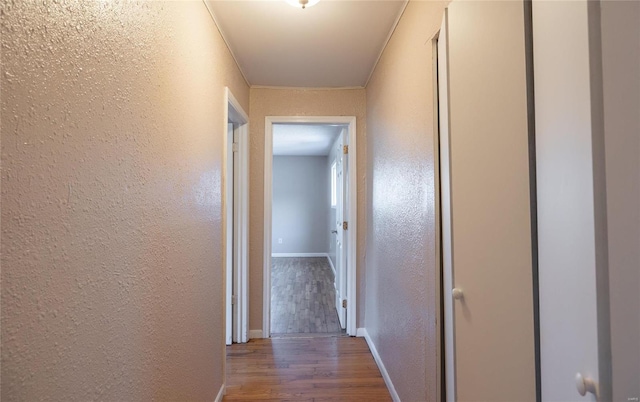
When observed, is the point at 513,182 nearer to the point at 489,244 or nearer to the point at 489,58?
the point at 489,244

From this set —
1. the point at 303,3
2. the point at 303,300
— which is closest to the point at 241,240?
the point at 303,300

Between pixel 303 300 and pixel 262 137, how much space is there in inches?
85.5

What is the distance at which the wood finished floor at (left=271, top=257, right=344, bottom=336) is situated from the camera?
294cm

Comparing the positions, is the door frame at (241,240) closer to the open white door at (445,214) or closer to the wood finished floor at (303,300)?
the wood finished floor at (303,300)

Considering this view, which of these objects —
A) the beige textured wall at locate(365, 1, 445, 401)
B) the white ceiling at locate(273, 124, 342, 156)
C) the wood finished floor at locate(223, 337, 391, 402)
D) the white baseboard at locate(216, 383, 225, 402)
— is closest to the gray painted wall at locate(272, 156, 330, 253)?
the white ceiling at locate(273, 124, 342, 156)

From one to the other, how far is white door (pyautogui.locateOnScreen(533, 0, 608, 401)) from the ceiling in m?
1.20

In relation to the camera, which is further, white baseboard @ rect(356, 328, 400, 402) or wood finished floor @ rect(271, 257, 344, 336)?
wood finished floor @ rect(271, 257, 344, 336)

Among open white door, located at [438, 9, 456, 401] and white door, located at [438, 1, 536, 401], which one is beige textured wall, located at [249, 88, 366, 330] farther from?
white door, located at [438, 1, 536, 401]

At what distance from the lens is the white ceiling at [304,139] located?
4398 mm

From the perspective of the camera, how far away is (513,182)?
0.71 meters

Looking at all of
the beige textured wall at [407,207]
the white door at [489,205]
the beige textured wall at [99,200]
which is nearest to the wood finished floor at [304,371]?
the beige textured wall at [407,207]

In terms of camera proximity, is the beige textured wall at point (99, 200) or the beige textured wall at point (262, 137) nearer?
the beige textured wall at point (99, 200)

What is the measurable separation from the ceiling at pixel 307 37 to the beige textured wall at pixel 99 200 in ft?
1.16

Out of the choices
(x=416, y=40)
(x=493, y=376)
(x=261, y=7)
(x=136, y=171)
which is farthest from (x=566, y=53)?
(x=261, y=7)
